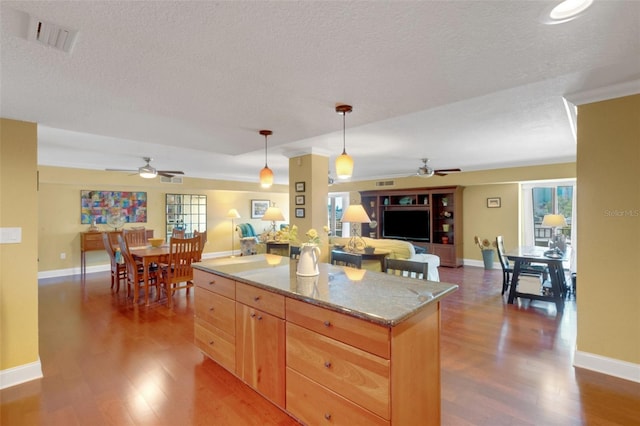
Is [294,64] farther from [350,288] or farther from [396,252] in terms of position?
→ [396,252]

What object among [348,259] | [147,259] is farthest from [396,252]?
[147,259]

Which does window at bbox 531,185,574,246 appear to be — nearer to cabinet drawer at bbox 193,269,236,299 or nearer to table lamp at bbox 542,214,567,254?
table lamp at bbox 542,214,567,254

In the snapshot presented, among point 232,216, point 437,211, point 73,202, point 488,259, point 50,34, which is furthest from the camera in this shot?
point 232,216

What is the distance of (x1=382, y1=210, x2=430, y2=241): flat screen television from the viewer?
799 cm

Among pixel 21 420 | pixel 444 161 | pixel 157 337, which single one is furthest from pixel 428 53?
pixel 444 161

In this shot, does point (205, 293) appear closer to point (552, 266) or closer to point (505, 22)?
point (505, 22)

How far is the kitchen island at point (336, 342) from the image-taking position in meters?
1.49

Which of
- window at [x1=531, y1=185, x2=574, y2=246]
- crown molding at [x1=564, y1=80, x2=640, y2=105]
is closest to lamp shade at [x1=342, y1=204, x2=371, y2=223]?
crown molding at [x1=564, y1=80, x2=640, y2=105]

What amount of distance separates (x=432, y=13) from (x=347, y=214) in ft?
7.33

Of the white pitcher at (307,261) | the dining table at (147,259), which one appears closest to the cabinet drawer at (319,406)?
the white pitcher at (307,261)

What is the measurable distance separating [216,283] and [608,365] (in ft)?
11.1

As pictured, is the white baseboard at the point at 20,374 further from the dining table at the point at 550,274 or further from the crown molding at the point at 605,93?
the dining table at the point at 550,274

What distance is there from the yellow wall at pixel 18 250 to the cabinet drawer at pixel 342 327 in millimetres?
2389

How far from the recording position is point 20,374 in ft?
8.20
